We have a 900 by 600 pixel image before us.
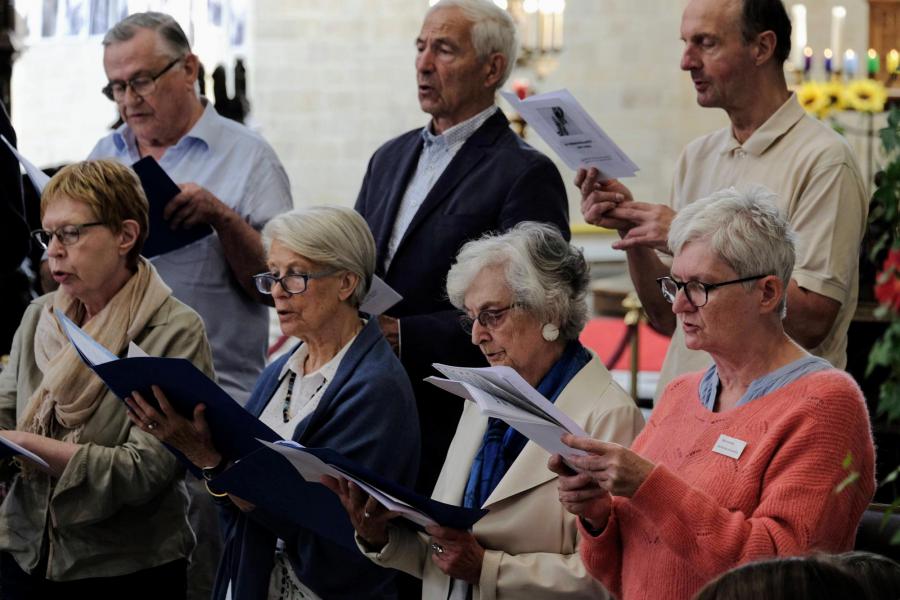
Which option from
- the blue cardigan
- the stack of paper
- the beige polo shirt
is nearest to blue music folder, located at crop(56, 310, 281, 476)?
the blue cardigan

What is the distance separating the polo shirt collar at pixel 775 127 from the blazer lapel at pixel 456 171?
2.55 feet

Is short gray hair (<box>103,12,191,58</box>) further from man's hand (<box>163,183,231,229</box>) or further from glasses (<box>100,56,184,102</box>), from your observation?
man's hand (<box>163,183,231,229</box>)

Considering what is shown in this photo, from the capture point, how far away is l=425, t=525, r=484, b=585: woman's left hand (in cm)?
281

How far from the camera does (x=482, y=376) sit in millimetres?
2480

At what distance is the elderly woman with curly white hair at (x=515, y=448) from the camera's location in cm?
282

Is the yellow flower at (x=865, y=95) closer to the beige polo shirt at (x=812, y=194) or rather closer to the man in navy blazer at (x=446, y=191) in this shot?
the man in navy blazer at (x=446, y=191)

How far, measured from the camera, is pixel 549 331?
304cm

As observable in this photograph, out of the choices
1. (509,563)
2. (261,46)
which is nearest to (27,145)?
(261,46)

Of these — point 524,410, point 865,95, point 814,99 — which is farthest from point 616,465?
point 865,95

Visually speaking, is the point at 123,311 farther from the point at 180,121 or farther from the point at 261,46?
the point at 261,46

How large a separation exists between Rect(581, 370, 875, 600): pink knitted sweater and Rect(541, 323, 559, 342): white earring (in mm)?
576

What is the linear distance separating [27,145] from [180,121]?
8529 mm

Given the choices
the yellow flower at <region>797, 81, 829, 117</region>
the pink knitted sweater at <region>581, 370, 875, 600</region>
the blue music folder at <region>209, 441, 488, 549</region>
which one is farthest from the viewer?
the yellow flower at <region>797, 81, 829, 117</region>

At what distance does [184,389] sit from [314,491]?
0.34 meters
